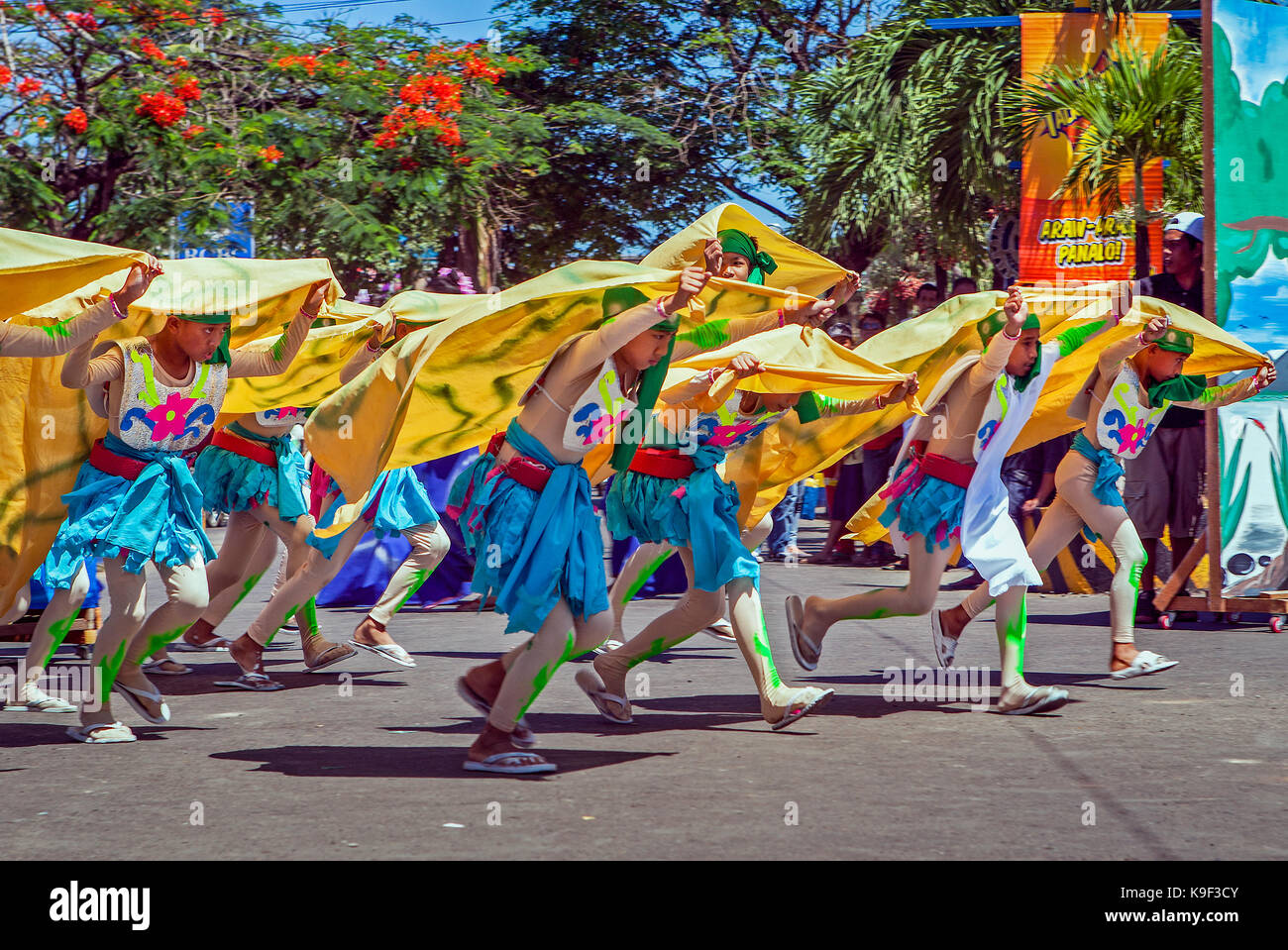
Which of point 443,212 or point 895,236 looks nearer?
point 443,212

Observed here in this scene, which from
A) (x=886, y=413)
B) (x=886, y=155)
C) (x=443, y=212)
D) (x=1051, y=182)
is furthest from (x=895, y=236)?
(x=886, y=413)

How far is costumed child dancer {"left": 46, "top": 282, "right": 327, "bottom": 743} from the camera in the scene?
557cm

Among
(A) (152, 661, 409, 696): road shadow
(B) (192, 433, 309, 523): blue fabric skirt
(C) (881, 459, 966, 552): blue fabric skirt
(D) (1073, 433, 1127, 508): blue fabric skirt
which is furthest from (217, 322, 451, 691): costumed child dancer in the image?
(D) (1073, 433, 1127, 508): blue fabric skirt

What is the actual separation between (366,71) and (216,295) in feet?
32.3

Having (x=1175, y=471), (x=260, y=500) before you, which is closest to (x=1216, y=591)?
(x=1175, y=471)

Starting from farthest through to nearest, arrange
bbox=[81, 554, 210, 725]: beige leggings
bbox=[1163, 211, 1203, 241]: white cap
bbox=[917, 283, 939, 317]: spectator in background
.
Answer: bbox=[917, 283, 939, 317]: spectator in background
bbox=[1163, 211, 1203, 241]: white cap
bbox=[81, 554, 210, 725]: beige leggings

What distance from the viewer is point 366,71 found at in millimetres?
14945

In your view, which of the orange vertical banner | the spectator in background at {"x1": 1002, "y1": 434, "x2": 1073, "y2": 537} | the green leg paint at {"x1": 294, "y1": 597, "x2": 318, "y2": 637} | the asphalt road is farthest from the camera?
the orange vertical banner

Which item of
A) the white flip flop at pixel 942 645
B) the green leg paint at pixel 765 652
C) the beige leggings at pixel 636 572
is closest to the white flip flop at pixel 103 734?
the beige leggings at pixel 636 572

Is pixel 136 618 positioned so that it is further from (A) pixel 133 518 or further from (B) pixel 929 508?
(B) pixel 929 508

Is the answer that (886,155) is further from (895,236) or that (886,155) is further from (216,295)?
(216,295)

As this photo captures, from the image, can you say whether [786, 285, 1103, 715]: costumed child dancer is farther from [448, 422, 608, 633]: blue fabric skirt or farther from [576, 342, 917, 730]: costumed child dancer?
[448, 422, 608, 633]: blue fabric skirt

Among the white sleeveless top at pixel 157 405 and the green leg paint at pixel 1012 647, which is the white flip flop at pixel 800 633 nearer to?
the green leg paint at pixel 1012 647

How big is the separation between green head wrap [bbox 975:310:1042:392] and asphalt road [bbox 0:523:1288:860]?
1.46 meters
